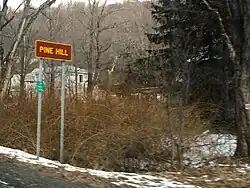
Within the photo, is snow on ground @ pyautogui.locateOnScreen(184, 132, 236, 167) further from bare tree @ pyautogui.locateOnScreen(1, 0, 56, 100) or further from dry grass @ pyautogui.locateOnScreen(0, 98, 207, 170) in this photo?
bare tree @ pyautogui.locateOnScreen(1, 0, 56, 100)

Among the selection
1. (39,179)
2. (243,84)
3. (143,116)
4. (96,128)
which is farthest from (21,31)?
(39,179)

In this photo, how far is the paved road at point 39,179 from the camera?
816cm

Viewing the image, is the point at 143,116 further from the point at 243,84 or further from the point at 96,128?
the point at 243,84

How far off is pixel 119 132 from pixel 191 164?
84.7 inches

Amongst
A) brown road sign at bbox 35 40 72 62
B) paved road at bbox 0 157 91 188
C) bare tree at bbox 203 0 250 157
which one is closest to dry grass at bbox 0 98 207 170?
bare tree at bbox 203 0 250 157

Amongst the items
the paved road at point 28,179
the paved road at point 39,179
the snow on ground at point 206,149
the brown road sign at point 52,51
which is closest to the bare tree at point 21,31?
the brown road sign at point 52,51

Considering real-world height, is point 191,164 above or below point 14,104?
below

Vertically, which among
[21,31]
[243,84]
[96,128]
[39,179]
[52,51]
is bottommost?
[39,179]

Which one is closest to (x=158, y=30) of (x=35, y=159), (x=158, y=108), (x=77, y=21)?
(x=158, y=108)

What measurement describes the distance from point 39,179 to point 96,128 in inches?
224

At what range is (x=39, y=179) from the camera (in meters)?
8.59

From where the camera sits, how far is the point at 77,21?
62.5 meters

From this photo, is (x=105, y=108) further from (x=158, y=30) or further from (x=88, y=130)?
(x=158, y=30)

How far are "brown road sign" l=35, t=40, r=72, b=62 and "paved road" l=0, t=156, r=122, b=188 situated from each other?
2389 mm
